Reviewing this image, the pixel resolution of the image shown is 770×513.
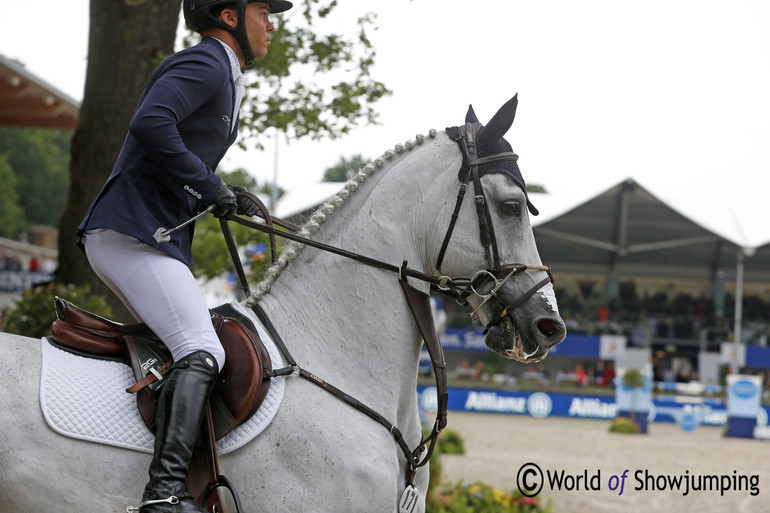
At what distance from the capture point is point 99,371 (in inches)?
105

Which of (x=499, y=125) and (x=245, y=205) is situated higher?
(x=499, y=125)

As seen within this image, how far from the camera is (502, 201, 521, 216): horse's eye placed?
9.65ft

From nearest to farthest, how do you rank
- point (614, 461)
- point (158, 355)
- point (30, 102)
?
point (158, 355), point (614, 461), point (30, 102)

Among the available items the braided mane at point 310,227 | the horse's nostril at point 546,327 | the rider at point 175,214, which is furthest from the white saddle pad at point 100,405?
the horse's nostril at point 546,327

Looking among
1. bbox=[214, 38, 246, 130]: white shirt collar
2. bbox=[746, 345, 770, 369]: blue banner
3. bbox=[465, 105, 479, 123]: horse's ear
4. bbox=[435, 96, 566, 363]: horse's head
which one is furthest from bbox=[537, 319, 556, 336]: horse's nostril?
bbox=[746, 345, 770, 369]: blue banner

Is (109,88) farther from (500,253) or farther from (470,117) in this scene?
(500,253)

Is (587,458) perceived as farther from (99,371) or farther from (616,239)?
(616,239)

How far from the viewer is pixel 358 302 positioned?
295 centimetres

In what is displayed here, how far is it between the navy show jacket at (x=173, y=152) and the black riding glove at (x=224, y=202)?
0.09 ft

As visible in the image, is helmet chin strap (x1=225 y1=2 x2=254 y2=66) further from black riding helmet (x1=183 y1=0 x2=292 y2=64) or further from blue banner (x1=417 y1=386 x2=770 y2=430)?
blue banner (x1=417 y1=386 x2=770 y2=430)

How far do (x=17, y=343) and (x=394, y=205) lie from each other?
1.43 metres

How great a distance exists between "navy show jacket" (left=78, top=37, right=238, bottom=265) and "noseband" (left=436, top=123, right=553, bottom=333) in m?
0.89

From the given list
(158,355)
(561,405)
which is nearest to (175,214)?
(158,355)

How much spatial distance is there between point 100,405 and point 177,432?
1.04 feet
